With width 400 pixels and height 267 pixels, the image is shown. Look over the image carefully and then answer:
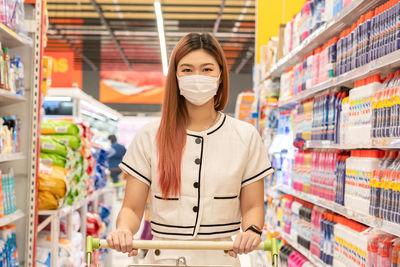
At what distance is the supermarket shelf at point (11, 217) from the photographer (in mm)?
3357

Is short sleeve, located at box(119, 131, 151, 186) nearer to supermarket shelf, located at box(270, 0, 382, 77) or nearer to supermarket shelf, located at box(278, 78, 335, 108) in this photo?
supermarket shelf, located at box(270, 0, 382, 77)

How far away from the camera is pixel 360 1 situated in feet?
9.70

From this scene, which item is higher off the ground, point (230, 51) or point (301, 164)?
point (230, 51)

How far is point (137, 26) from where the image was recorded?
50.8ft

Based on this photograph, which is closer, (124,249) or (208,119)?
(124,249)

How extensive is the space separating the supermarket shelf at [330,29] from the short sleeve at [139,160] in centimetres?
155

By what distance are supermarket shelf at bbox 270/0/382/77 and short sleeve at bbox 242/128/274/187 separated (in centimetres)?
128

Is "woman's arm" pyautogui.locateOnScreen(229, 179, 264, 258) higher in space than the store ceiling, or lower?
lower

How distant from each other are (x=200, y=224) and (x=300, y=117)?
8.67ft

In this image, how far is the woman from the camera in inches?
80.4

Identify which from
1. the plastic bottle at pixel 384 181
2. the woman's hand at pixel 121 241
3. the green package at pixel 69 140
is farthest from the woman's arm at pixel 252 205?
the green package at pixel 69 140

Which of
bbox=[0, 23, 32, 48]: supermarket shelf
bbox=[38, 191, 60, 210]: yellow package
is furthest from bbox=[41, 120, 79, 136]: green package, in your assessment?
bbox=[0, 23, 32, 48]: supermarket shelf

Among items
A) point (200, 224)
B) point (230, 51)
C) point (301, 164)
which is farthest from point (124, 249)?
point (230, 51)

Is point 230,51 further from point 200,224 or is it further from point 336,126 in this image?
point 200,224
